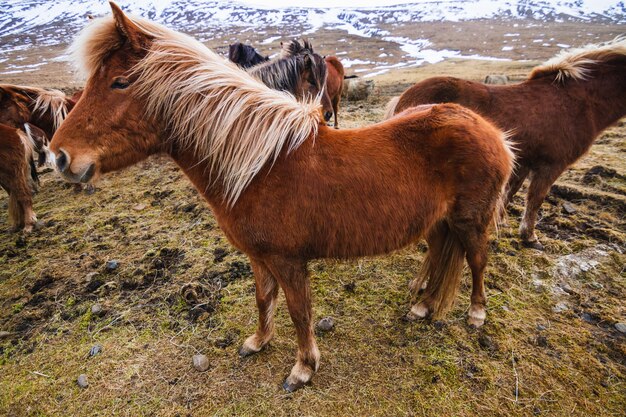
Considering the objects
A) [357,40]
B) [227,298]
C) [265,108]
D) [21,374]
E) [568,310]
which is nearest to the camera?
[265,108]

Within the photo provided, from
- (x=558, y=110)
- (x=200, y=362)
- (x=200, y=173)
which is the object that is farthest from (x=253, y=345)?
(x=558, y=110)

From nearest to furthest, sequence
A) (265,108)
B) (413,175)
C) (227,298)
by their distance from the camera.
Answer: (265,108) → (413,175) → (227,298)

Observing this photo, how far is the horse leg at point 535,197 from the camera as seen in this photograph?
3.93 metres

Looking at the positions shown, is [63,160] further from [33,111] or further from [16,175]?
[33,111]

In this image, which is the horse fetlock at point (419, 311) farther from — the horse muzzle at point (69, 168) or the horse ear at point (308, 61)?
the horse ear at point (308, 61)

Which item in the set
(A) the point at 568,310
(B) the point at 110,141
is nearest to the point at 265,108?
(B) the point at 110,141

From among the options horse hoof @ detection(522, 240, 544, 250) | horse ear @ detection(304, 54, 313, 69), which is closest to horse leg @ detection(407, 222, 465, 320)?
horse hoof @ detection(522, 240, 544, 250)

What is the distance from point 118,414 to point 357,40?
86978 mm

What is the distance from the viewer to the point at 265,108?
6.72 feet

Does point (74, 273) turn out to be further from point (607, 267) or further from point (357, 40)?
point (357, 40)

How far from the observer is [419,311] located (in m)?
3.06

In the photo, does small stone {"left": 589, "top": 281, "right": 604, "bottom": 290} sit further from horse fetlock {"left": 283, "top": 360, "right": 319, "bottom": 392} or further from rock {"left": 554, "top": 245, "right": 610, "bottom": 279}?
horse fetlock {"left": 283, "top": 360, "right": 319, "bottom": 392}

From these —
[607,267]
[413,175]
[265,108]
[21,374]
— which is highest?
[265,108]

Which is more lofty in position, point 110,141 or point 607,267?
point 110,141
